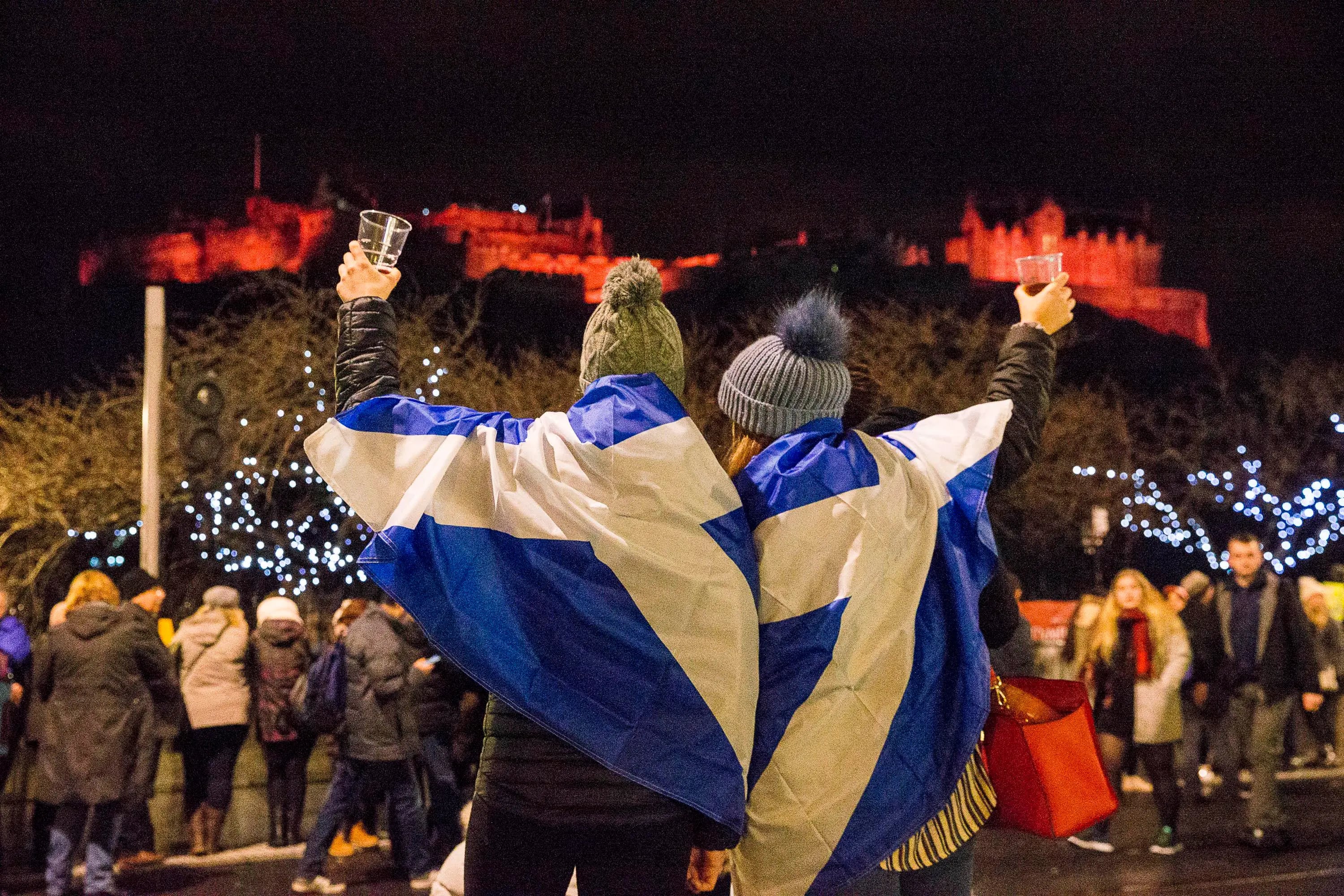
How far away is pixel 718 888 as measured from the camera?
5273 millimetres

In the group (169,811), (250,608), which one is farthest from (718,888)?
(250,608)

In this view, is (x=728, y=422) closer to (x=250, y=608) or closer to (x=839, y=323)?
(x=839, y=323)

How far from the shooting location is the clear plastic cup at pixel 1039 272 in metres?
3.42

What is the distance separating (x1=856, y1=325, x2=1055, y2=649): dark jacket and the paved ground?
3.83 m

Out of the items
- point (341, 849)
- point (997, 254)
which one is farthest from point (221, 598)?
point (997, 254)

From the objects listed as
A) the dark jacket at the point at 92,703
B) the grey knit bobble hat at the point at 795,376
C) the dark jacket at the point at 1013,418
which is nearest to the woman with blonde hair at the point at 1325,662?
the dark jacket at the point at 1013,418

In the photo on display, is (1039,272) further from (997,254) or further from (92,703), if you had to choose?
(997,254)

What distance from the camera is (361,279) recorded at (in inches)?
117

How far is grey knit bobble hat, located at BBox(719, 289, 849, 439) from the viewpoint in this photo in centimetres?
304

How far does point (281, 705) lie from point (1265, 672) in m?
6.21

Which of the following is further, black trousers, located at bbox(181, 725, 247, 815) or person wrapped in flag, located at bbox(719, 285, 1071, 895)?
black trousers, located at bbox(181, 725, 247, 815)

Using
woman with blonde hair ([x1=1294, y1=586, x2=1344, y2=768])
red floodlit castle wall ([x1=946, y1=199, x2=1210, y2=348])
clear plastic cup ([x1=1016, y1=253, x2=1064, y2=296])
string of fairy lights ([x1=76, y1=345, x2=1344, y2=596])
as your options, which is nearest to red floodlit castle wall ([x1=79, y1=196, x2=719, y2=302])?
red floodlit castle wall ([x1=946, y1=199, x2=1210, y2=348])

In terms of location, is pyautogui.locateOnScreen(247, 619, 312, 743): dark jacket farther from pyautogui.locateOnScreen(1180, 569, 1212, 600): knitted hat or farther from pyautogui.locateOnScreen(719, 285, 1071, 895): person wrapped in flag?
pyautogui.locateOnScreen(1180, 569, 1212, 600): knitted hat

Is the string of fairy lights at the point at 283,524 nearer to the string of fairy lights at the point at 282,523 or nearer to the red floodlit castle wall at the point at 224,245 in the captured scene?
the string of fairy lights at the point at 282,523
